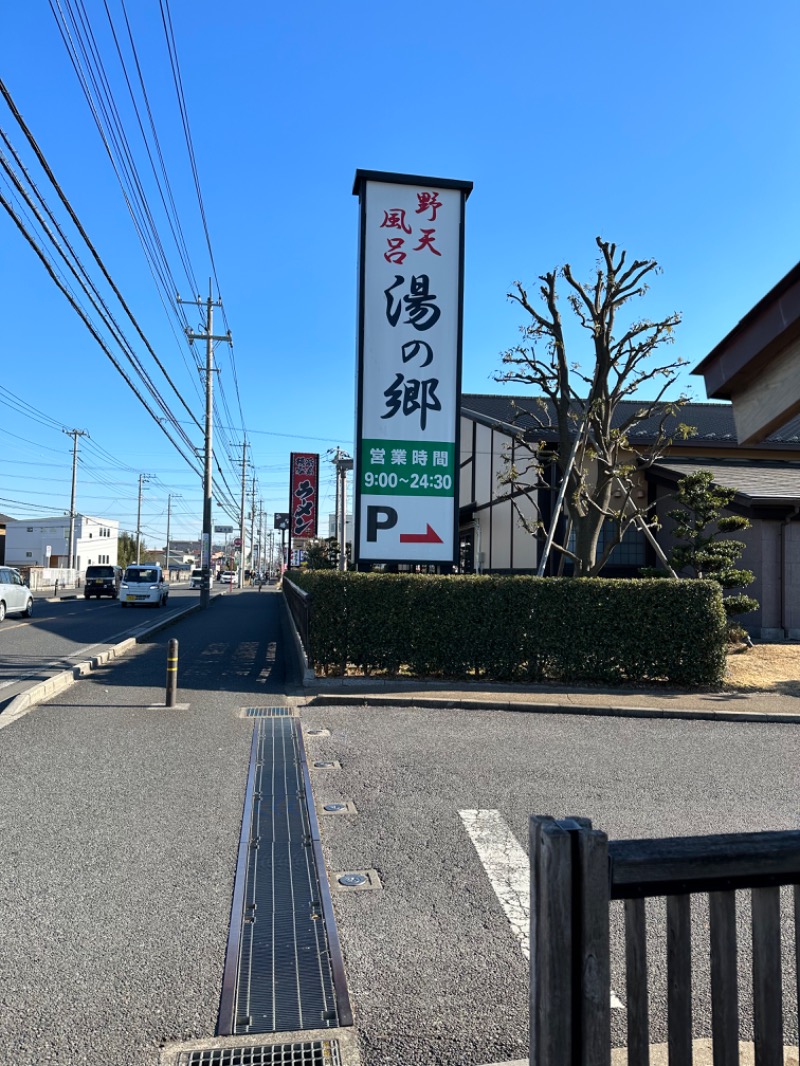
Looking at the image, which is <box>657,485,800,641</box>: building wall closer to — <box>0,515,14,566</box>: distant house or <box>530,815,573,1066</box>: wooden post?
<box>530,815,573,1066</box>: wooden post

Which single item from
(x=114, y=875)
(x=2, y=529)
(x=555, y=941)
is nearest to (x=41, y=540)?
(x=2, y=529)

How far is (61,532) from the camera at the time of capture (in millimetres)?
83812

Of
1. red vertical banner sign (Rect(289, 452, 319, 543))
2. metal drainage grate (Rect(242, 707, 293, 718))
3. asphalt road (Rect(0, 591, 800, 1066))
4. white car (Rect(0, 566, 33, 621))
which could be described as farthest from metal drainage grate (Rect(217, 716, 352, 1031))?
red vertical banner sign (Rect(289, 452, 319, 543))

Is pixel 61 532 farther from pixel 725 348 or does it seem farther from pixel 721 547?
pixel 725 348

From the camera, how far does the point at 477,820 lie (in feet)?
17.3

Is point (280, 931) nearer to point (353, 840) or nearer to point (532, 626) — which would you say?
point (353, 840)

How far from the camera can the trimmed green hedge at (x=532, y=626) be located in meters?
10.8

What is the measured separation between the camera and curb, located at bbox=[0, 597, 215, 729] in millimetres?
8805

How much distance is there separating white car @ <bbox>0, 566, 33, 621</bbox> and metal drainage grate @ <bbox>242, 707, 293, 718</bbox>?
16.2m

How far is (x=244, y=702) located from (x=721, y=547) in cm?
902

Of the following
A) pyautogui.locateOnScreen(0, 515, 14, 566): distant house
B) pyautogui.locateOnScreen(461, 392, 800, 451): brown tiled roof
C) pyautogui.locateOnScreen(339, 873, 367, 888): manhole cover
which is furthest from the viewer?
pyautogui.locateOnScreen(0, 515, 14, 566): distant house

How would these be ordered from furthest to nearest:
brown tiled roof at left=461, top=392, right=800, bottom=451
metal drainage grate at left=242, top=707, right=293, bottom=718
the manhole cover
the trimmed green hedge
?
1. brown tiled roof at left=461, top=392, right=800, bottom=451
2. the trimmed green hedge
3. metal drainage grate at left=242, top=707, right=293, bottom=718
4. the manhole cover

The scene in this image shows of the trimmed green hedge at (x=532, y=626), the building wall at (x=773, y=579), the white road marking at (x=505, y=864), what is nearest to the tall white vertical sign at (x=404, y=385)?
the trimmed green hedge at (x=532, y=626)

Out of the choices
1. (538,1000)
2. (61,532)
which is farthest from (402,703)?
(61,532)
